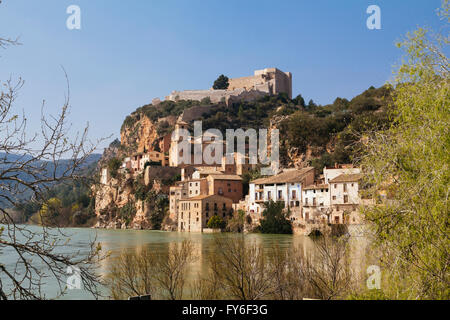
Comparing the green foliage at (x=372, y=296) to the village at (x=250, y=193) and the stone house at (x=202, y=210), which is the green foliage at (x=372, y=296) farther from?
the stone house at (x=202, y=210)

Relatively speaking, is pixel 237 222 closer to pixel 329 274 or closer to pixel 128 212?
pixel 128 212

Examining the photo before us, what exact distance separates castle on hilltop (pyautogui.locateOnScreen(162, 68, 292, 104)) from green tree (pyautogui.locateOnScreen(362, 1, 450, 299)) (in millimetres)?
95492

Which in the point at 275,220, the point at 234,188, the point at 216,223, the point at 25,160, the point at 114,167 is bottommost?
the point at 216,223

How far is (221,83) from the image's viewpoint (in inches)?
4756

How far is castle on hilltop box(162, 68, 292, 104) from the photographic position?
109 metres

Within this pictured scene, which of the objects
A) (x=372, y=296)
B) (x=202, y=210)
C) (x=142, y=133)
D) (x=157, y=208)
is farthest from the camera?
Answer: (x=142, y=133)

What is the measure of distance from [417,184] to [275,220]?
4319 centimetres

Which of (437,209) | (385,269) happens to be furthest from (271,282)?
(437,209)

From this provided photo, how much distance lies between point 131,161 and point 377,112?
4907cm

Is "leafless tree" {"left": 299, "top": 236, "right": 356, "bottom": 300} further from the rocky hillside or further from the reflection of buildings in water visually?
the rocky hillside

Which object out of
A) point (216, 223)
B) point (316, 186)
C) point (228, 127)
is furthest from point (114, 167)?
point (316, 186)

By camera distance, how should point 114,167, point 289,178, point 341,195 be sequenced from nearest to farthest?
1. point 341,195
2. point 289,178
3. point 114,167

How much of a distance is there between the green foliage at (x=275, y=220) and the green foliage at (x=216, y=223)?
6.93 metres

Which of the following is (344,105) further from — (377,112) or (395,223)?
(395,223)
